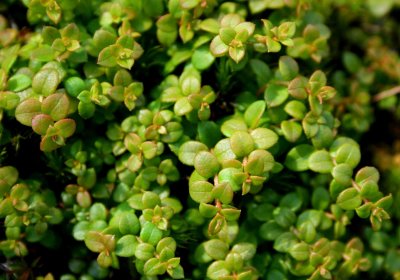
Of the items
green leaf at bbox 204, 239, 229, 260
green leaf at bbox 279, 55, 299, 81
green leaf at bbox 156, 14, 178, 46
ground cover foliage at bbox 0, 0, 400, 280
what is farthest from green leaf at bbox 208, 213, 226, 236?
green leaf at bbox 156, 14, 178, 46

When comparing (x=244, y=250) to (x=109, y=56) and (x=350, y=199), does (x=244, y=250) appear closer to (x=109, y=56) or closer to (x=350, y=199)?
(x=350, y=199)

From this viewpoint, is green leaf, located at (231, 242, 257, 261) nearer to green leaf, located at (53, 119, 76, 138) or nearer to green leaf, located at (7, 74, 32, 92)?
green leaf, located at (53, 119, 76, 138)

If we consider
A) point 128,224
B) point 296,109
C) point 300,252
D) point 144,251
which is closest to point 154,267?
point 144,251

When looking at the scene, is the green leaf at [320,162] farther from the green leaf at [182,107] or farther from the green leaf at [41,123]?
the green leaf at [41,123]

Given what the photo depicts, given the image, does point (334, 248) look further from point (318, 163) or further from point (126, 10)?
point (126, 10)

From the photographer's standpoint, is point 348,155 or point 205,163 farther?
point 348,155

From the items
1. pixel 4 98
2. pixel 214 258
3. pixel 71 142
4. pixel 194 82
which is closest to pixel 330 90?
pixel 194 82

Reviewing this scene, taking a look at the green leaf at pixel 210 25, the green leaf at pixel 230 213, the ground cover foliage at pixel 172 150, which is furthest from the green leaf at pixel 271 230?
the green leaf at pixel 210 25
